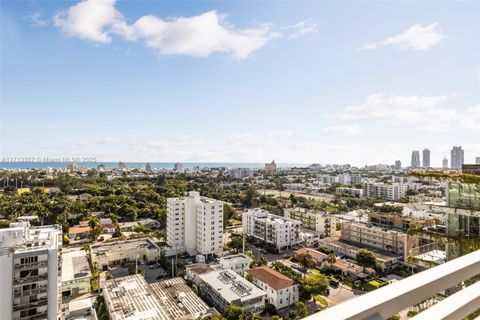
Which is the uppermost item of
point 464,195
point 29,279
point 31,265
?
point 464,195

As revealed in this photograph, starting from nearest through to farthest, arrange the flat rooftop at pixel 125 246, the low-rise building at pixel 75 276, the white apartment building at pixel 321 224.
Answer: the low-rise building at pixel 75 276, the flat rooftop at pixel 125 246, the white apartment building at pixel 321 224

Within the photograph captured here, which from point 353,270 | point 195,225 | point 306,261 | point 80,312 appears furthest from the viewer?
point 195,225

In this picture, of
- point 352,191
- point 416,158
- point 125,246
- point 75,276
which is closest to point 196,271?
point 75,276

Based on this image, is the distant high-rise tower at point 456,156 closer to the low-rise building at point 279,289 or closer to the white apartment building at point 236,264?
the white apartment building at point 236,264

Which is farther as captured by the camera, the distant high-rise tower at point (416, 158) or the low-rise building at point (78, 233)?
the distant high-rise tower at point (416, 158)

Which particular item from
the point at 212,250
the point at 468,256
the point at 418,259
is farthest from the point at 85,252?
the point at 468,256

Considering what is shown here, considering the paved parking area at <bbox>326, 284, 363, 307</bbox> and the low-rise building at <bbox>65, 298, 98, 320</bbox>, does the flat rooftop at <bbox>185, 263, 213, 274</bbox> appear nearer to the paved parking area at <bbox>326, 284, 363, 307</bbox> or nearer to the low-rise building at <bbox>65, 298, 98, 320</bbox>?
the low-rise building at <bbox>65, 298, 98, 320</bbox>

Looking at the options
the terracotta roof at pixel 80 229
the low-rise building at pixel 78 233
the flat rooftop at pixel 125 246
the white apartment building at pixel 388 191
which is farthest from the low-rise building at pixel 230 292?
the white apartment building at pixel 388 191

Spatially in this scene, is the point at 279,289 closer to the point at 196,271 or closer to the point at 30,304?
the point at 196,271
